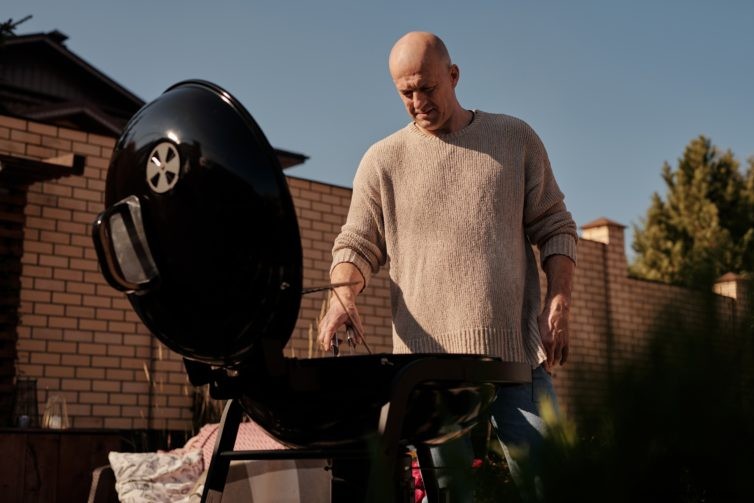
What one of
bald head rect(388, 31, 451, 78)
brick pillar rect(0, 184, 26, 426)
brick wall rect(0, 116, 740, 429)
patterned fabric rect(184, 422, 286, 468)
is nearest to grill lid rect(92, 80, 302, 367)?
bald head rect(388, 31, 451, 78)

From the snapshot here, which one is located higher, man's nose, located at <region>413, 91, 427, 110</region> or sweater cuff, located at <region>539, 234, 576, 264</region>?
man's nose, located at <region>413, 91, 427, 110</region>

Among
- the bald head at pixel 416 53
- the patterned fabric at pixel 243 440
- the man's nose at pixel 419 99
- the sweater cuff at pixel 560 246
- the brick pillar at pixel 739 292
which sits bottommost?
the brick pillar at pixel 739 292

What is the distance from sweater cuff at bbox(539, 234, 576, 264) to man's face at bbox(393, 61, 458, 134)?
1.23 feet

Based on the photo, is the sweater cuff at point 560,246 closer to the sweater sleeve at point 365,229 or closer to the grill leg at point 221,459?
the sweater sleeve at point 365,229

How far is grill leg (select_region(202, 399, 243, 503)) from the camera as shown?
172 centimetres

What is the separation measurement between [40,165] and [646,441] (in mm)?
6775

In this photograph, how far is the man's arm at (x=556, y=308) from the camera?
7.86 feet

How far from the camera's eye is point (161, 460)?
575 centimetres

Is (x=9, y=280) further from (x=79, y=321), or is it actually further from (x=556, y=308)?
(x=556, y=308)

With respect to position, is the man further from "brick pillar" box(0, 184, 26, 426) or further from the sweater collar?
"brick pillar" box(0, 184, 26, 426)

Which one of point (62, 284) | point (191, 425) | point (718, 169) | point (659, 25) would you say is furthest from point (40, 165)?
point (718, 169)

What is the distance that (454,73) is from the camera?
8.64 feet

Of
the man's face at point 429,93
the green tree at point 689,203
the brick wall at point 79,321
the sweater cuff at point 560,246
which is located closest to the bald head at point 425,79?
the man's face at point 429,93

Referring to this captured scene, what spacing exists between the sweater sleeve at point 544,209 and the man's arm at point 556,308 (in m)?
0.03
